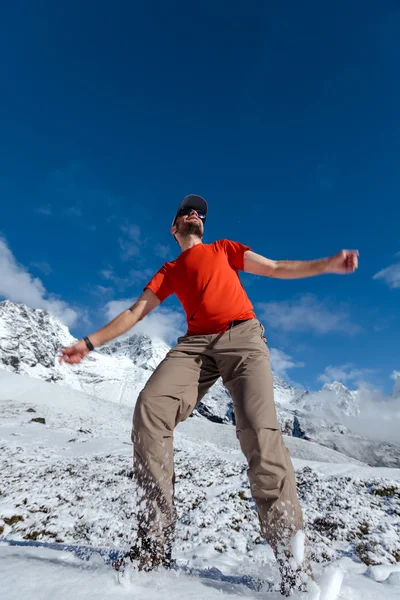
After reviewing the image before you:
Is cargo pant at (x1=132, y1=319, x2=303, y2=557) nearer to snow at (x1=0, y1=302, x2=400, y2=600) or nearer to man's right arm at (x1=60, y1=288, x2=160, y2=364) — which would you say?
snow at (x1=0, y1=302, x2=400, y2=600)

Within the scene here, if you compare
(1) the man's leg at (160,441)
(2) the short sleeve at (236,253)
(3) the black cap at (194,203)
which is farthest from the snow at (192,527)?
(3) the black cap at (194,203)

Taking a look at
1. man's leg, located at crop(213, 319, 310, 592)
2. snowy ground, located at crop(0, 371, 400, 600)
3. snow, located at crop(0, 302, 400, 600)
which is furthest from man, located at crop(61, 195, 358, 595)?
snowy ground, located at crop(0, 371, 400, 600)

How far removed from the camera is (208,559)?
4672 millimetres

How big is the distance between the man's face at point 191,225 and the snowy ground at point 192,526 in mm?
3279

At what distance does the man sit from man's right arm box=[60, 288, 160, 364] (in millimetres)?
11

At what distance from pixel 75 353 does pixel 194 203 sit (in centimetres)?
222

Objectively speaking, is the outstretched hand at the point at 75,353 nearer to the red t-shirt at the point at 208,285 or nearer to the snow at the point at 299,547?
the red t-shirt at the point at 208,285

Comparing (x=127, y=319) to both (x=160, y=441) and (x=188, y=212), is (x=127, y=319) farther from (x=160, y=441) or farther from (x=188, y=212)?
(x=188, y=212)

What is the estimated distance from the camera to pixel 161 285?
13.1 ft

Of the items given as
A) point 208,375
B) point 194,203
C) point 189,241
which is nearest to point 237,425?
point 208,375

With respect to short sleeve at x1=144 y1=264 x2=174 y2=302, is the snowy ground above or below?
below

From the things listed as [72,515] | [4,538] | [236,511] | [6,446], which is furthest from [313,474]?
[6,446]

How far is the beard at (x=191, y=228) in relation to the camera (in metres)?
4.21

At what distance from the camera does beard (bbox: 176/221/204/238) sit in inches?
166
